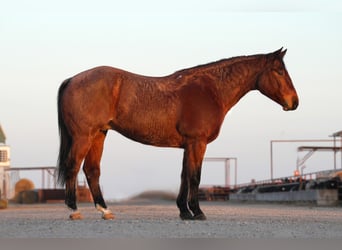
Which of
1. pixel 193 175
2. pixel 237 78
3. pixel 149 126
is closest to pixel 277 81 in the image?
pixel 237 78

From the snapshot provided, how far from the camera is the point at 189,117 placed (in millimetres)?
15680

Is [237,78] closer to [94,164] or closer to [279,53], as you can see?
[279,53]

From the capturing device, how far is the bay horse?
1549 cm

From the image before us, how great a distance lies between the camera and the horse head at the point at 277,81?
54.4ft

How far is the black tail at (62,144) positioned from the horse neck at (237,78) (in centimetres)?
306

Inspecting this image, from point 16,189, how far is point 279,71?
54.3 m

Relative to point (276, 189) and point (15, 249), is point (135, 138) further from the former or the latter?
point (276, 189)

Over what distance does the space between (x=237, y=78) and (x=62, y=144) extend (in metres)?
3.72

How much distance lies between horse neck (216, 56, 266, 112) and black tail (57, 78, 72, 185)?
306 centimetres

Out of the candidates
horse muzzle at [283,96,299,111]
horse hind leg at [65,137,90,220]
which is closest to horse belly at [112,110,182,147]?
horse hind leg at [65,137,90,220]

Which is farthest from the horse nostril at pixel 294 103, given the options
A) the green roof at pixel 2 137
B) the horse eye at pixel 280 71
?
the green roof at pixel 2 137

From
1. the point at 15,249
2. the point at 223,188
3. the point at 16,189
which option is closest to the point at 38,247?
the point at 15,249

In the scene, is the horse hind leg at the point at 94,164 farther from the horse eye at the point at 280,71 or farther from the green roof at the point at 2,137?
the green roof at the point at 2,137

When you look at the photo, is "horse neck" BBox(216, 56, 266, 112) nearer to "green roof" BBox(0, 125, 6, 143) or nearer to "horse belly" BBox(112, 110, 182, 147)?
"horse belly" BBox(112, 110, 182, 147)
